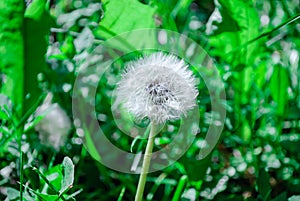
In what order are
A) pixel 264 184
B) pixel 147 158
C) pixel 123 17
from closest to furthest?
1. pixel 147 158
2. pixel 264 184
3. pixel 123 17

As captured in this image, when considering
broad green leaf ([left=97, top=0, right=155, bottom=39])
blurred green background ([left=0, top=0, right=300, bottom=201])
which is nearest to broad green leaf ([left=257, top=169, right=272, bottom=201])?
blurred green background ([left=0, top=0, right=300, bottom=201])

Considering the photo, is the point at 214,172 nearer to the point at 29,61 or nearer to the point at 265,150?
the point at 265,150

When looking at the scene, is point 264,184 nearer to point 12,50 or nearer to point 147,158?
point 147,158

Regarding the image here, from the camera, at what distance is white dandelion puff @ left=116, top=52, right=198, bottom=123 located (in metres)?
0.60

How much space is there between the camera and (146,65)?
629 millimetres

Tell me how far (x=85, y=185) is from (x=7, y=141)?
13cm

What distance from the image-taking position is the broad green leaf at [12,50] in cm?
81

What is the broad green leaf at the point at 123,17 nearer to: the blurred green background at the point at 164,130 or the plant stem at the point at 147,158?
the blurred green background at the point at 164,130

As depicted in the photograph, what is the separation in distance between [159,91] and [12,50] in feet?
1.07

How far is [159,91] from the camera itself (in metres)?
0.61

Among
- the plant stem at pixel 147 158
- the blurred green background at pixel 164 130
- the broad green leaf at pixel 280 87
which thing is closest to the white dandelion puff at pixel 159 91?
the plant stem at pixel 147 158

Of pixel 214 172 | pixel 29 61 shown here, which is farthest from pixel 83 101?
pixel 214 172

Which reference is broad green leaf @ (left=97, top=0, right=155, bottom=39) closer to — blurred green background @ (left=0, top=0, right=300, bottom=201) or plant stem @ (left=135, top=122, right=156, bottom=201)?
blurred green background @ (left=0, top=0, right=300, bottom=201)

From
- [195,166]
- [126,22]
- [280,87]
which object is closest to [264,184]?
[195,166]
